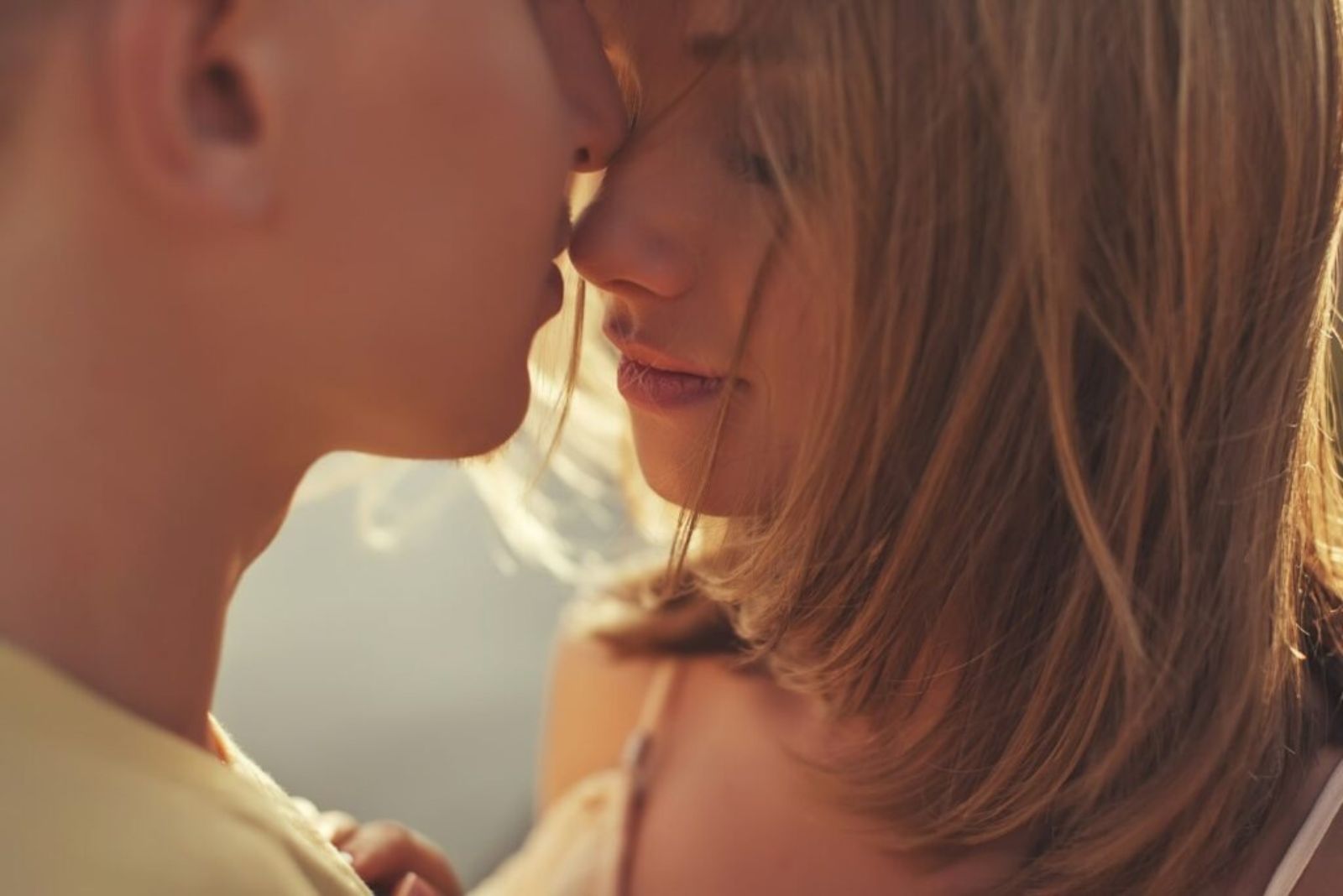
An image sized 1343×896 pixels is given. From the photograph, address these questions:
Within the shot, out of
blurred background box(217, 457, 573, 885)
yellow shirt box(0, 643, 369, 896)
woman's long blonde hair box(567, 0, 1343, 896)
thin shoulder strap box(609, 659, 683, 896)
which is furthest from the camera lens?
blurred background box(217, 457, 573, 885)

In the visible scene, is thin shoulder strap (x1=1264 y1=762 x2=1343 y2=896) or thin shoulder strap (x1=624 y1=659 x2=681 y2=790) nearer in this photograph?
thin shoulder strap (x1=1264 y1=762 x2=1343 y2=896)

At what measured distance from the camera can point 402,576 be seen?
1617 millimetres

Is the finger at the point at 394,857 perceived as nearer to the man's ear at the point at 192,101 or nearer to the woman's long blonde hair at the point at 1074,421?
the woman's long blonde hair at the point at 1074,421

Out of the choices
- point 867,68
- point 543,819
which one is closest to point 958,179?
point 867,68

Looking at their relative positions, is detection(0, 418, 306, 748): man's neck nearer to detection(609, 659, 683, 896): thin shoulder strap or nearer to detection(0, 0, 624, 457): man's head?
detection(0, 0, 624, 457): man's head

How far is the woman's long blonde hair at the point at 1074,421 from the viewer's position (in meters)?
0.62

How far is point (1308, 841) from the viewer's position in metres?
0.72

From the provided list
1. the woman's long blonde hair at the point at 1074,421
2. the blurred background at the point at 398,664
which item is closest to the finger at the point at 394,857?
the woman's long blonde hair at the point at 1074,421

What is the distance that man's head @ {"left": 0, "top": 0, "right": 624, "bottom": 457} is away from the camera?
15.7 inches

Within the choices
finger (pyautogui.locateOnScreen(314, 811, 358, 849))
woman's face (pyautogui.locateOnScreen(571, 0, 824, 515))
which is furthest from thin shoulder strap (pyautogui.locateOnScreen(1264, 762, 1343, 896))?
finger (pyautogui.locateOnScreen(314, 811, 358, 849))

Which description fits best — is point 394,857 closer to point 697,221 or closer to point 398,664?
point 697,221

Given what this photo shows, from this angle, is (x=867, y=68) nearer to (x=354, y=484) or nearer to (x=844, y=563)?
(x=844, y=563)

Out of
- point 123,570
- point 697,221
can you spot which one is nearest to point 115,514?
point 123,570

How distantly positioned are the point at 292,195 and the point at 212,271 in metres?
0.03
